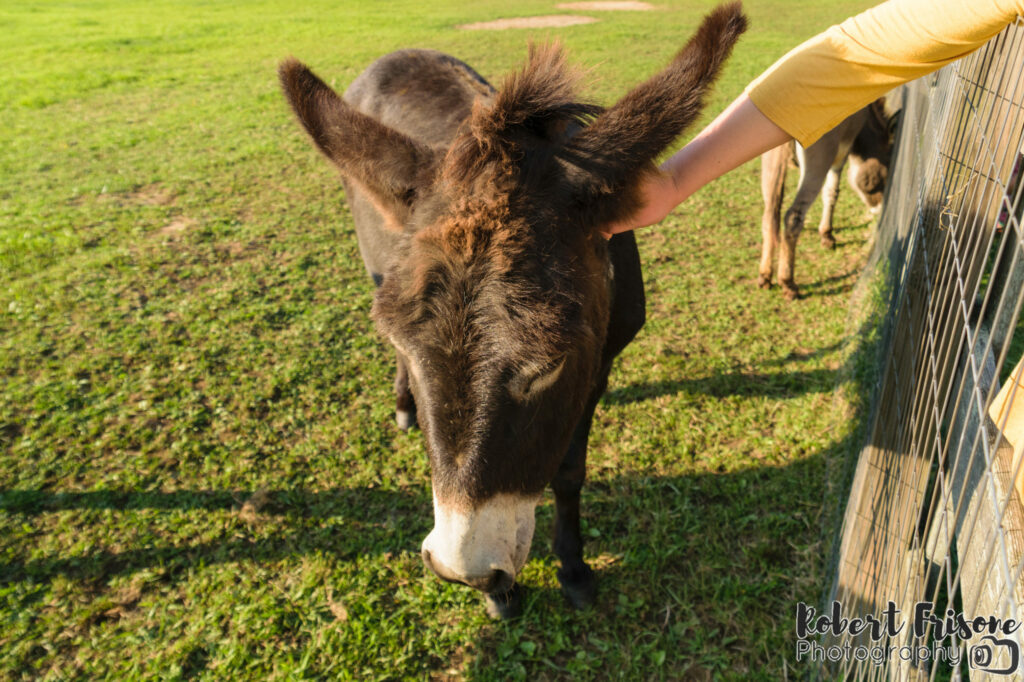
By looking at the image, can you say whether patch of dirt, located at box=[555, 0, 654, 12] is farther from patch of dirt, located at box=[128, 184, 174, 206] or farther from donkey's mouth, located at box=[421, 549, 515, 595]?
donkey's mouth, located at box=[421, 549, 515, 595]

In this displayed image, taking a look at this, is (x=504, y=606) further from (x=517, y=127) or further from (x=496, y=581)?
(x=517, y=127)

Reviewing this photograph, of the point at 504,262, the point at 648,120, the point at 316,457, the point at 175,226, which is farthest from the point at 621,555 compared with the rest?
the point at 175,226

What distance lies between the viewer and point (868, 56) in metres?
1.82

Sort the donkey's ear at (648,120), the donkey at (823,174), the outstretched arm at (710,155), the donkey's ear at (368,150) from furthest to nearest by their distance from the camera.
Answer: the donkey at (823,174), the donkey's ear at (368,150), the outstretched arm at (710,155), the donkey's ear at (648,120)

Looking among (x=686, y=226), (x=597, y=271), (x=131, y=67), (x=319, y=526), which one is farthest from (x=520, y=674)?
(x=131, y=67)

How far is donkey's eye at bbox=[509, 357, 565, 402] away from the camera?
1.85m

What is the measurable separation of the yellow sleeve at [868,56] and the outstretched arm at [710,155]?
55mm

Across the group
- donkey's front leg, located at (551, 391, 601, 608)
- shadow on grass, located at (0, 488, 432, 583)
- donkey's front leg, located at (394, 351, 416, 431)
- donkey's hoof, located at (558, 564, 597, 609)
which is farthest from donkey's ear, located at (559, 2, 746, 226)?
donkey's front leg, located at (394, 351, 416, 431)

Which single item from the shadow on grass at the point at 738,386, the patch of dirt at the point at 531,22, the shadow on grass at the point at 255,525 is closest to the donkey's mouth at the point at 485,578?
Result: the shadow on grass at the point at 255,525

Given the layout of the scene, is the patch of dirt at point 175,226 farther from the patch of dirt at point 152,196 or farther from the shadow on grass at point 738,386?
the shadow on grass at point 738,386

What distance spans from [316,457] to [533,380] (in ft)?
9.02

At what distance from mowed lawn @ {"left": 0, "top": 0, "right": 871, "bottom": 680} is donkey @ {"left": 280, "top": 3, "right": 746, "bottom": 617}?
47cm

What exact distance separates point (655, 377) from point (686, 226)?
3065 mm

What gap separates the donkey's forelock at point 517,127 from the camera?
6.57ft
